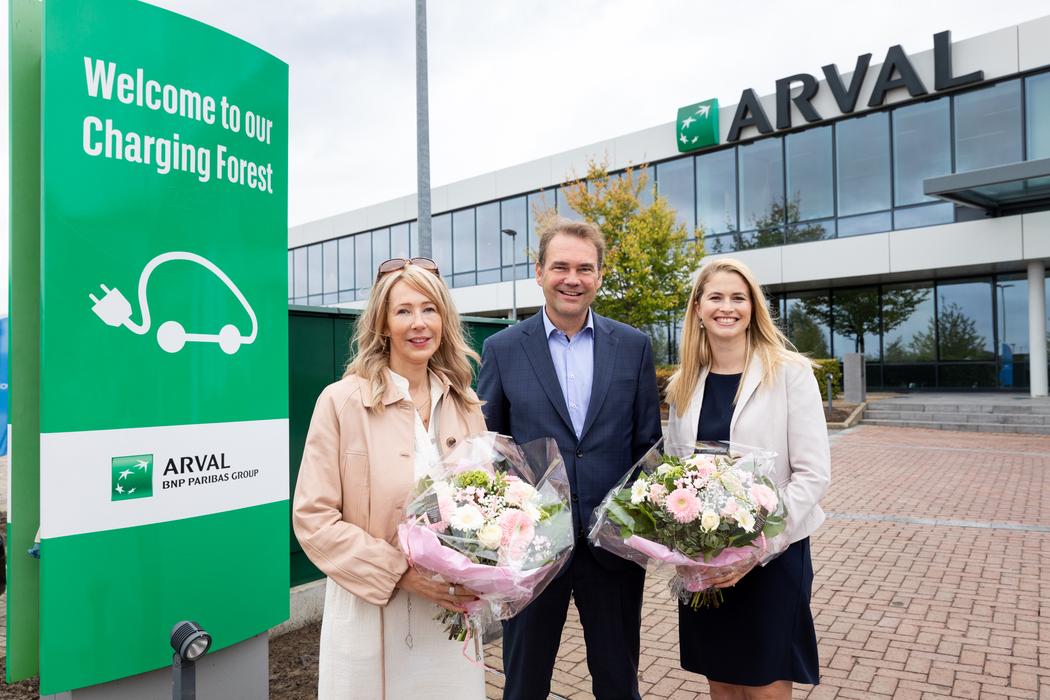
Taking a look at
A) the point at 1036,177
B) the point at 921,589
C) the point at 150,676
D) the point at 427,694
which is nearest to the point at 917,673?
the point at 921,589

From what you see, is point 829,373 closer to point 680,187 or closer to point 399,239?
point 680,187

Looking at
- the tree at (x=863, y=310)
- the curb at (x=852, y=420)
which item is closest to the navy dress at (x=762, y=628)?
the curb at (x=852, y=420)

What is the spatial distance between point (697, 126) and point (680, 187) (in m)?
2.12

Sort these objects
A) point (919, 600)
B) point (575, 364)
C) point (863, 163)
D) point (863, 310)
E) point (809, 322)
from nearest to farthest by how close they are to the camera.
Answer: point (575, 364)
point (919, 600)
point (863, 163)
point (863, 310)
point (809, 322)

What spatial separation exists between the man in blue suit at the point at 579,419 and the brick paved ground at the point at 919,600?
0.39m

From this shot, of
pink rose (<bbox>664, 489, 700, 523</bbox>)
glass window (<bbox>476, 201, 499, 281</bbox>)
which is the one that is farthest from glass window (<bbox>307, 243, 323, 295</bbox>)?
pink rose (<bbox>664, 489, 700, 523</bbox>)

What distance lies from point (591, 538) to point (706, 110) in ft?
71.7

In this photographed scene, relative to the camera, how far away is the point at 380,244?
108 ft

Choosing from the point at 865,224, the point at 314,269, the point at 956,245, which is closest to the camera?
the point at 956,245

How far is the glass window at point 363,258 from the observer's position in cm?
3331

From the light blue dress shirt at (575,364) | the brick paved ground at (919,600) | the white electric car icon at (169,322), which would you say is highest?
the white electric car icon at (169,322)

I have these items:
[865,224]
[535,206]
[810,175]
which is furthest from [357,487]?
[535,206]

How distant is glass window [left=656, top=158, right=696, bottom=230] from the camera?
2292 centimetres

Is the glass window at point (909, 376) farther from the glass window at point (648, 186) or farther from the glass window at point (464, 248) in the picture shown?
the glass window at point (464, 248)
